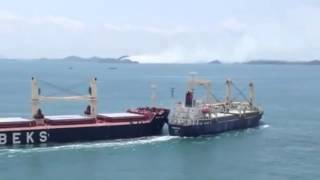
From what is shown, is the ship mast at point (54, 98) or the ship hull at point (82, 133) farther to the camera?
the ship mast at point (54, 98)

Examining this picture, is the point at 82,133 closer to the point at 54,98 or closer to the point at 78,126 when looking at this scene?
the point at 78,126

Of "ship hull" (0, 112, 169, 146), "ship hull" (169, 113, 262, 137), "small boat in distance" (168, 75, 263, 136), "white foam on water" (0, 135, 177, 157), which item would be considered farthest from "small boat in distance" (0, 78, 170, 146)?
"ship hull" (169, 113, 262, 137)

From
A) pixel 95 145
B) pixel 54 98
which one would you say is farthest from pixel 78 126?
pixel 54 98

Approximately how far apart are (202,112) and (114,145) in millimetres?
10363

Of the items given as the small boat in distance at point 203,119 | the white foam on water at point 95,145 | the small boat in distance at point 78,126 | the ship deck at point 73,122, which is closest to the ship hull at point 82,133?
the small boat in distance at point 78,126

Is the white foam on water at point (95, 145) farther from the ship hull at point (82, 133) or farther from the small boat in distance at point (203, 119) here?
the small boat in distance at point (203, 119)

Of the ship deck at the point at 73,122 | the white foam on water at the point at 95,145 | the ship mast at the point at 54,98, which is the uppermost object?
the ship mast at the point at 54,98

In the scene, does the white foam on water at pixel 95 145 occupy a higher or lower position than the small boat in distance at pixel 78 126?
lower

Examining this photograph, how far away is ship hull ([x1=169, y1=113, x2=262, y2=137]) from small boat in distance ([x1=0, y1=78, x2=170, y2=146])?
2.18 m

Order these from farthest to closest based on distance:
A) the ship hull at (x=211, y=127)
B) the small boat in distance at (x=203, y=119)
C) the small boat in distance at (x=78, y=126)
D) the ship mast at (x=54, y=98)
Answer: the small boat in distance at (x=203, y=119) < the ship hull at (x=211, y=127) < the ship mast at (x=54, y=98) < the small boat in distance at (x=78, y=126)

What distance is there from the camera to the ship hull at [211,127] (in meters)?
62.3

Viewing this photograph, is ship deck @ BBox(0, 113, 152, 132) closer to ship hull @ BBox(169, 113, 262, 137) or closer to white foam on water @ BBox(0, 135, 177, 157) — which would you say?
white foam on water @ BBox(0, 135, 177, 157)

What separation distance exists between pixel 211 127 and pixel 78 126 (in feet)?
43.8

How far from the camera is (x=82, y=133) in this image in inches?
2340
